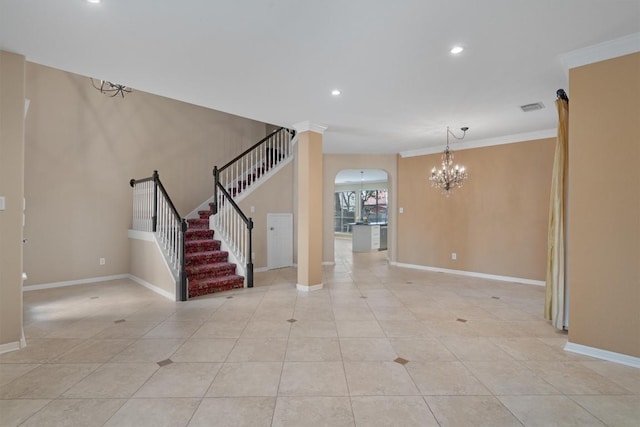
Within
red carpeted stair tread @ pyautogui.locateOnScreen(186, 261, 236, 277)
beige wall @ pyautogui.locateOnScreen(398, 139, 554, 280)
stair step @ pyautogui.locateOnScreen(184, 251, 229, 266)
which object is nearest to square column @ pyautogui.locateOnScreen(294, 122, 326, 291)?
red carpeted stair tread @ pyautogui.locateOnScreen(186, 261, 236, 277)

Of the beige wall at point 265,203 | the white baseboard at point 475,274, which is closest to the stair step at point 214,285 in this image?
the beige wall at point 265,203

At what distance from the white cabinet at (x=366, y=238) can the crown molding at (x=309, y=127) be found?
599cm

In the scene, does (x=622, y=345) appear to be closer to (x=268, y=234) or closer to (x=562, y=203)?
(x=562, y=203)

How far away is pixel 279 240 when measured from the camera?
281 inches

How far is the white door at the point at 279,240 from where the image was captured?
274 inches

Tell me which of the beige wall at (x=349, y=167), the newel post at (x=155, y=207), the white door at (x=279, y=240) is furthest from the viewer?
the beige wall at (x=349, y=167)

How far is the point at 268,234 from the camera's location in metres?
6.93

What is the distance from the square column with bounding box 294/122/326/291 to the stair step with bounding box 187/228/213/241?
2.04 meters

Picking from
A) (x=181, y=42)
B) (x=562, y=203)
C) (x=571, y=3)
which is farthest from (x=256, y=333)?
(x=571, y=3)

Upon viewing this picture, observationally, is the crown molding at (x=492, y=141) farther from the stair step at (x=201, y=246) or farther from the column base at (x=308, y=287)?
the stair step at (x=201, y=246)

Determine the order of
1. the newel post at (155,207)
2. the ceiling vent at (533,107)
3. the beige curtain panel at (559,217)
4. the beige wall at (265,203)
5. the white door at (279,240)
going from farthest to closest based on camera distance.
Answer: the white door at (279,240)
the beige wall at (265,203)
the newel post at (155,207)
the ceiling vent at (533,107)
the beige curtain panel at (559,217)

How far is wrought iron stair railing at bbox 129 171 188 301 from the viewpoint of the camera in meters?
4.59

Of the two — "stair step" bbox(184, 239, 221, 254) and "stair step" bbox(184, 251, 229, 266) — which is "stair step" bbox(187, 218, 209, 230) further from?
"stair step" bbox(184, 251, 229, 266)

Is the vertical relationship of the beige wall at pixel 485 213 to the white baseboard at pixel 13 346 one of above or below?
above
